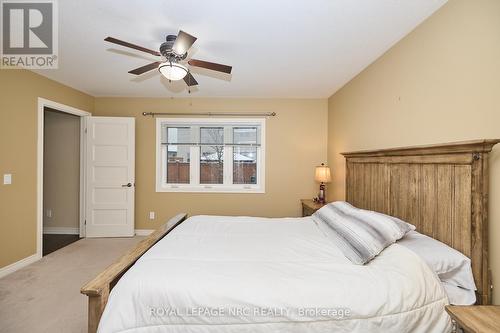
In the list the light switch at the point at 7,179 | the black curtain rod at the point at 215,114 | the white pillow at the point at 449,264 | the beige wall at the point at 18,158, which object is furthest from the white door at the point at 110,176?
the white pillow at the point at 449,264

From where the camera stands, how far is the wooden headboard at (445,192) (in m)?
1.27

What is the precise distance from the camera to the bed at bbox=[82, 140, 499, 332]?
1.14m

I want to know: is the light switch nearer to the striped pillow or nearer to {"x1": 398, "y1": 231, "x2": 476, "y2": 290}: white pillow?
the striped pillow

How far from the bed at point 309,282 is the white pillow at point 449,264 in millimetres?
41

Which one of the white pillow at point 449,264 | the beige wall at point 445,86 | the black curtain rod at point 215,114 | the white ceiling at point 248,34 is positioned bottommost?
the white pillow at point 449,264

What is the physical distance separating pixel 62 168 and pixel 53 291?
8.55 ft

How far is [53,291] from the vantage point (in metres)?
2.29

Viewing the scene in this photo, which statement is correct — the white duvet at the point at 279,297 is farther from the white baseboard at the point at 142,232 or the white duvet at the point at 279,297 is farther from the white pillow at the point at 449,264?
the white baseboard at the point at 142,232

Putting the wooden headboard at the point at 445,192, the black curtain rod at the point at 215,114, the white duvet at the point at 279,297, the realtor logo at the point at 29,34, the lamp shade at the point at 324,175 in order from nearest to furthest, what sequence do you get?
the white duvet at the point at 279,297, the wooden headboard at the point at 445,192, the realtor logo at the point at 29,34, the lamp shade at the point at 324,175, the black curtain rod at the point at 215,114

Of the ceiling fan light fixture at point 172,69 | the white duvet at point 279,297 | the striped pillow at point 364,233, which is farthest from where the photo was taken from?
the ceiling fan light fixture at point 172,69

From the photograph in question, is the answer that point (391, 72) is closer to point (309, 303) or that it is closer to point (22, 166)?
point (309, 303)

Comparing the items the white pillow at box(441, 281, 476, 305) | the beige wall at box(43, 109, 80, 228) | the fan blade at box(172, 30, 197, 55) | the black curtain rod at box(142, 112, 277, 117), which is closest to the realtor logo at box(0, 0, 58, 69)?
the fan blade at box(172, 30, 197, 55)

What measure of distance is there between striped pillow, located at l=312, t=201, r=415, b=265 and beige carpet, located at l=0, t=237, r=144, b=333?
7.12 feet

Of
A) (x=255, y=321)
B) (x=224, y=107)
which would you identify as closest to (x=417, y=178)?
(x=255, y=321)
